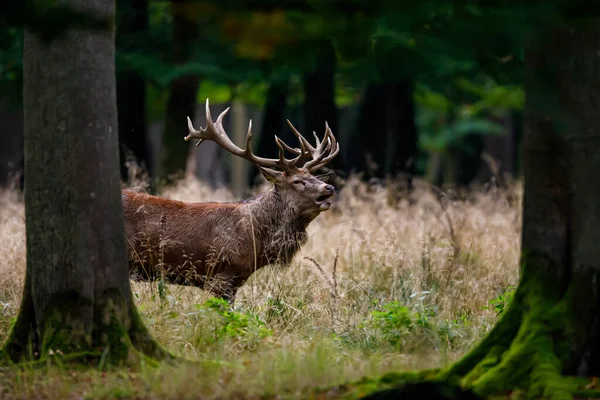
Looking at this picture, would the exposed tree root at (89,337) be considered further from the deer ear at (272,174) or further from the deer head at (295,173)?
the deer ear at (272,174)

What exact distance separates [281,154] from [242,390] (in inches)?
182

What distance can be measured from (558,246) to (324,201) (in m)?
4.15

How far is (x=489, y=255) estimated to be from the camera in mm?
11148

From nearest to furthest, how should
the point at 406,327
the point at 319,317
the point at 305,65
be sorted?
the point at 305,65
the point at 406,327
the point at 319,317

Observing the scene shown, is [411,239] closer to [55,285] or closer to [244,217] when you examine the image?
[244,217]

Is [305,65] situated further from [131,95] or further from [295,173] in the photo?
[131,95]

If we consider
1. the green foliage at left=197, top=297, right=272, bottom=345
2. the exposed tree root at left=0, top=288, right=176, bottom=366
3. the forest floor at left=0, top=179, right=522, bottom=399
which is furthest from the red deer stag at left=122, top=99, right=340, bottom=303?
the exposed tree root at left=0, top=288, right=176, bottom=366

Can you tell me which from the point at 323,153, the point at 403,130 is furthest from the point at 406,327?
the point at 403,130

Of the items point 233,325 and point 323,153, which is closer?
point 233,325

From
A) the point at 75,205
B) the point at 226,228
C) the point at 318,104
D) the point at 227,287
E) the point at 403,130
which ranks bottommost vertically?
the point at 227,287

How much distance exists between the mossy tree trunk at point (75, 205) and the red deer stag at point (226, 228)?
9.41 ft

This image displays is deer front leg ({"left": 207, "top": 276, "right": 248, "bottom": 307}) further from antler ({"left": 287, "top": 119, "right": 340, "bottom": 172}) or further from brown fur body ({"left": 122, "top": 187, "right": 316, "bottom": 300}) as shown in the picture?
antler ({"left": 287, "top": 119, "right": 340, "bottom": 172})

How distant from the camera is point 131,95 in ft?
57.2

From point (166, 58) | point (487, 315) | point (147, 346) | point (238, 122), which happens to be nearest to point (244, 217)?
point (487, 315)
